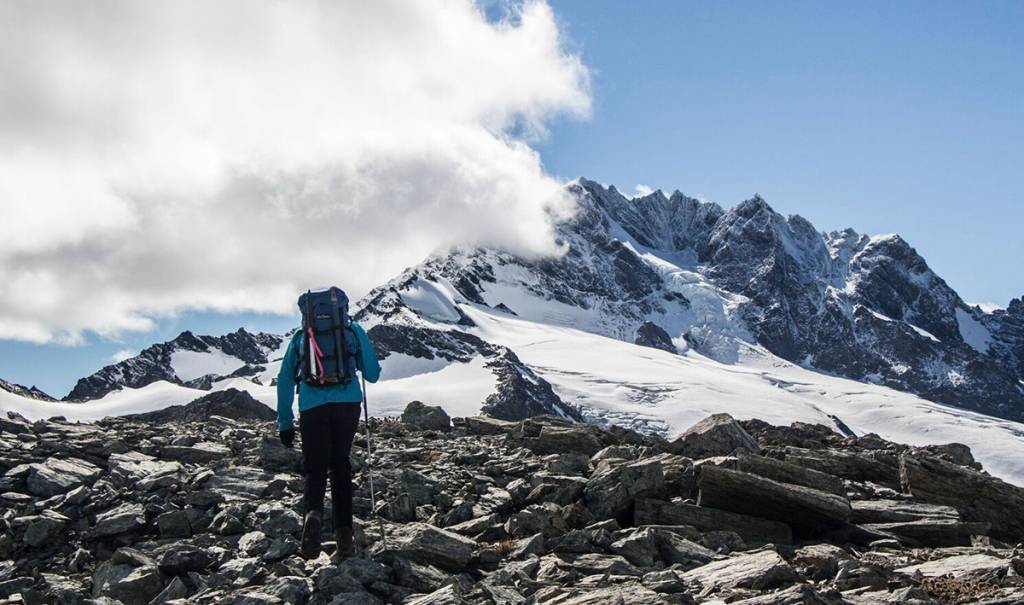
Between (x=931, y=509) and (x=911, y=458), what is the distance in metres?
2.02

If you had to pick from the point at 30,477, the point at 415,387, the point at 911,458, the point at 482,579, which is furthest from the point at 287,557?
the point at 415,387

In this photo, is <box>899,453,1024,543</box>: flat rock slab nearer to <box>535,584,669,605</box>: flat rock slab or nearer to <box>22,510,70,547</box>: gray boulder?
<box>535,584,669,605</box>: flat rock slab

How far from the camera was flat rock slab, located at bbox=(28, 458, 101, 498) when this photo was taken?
11.9 meters

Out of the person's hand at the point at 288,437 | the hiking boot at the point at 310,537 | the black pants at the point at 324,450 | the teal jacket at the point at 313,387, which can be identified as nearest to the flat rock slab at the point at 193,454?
the person's hand at the point at 288,437

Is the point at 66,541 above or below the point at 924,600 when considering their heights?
above

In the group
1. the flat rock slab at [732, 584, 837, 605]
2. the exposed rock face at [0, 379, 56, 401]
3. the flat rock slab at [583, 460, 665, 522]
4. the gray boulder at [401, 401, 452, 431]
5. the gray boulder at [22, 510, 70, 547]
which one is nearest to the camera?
the flat rock slab at [732, 584, 837, 605]

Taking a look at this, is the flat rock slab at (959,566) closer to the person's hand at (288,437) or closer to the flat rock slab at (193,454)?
the person's hand at (288,437)

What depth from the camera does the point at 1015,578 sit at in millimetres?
8047

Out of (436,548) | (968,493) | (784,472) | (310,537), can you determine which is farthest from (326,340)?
(968,493)

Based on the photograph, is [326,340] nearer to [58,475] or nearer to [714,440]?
[58,475]

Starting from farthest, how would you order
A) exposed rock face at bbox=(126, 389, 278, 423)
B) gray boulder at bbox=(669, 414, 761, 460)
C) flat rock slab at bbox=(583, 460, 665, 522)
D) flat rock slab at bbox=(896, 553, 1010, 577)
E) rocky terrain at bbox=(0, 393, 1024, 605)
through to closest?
exposed rock face at bbox=(126, 389, 278, 423)
gray boulder at bbox=(669, 414, 761, 460)
flat rock slab at bbox=(583, 460, 665, 522)
flat rock slab at bbox=(896, 553, 1010, 577)
rocky terrain at bbox=(0, 393, 1024, 605)

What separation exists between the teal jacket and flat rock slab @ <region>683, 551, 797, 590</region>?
14.6 ft

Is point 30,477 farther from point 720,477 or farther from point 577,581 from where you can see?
point 720,477

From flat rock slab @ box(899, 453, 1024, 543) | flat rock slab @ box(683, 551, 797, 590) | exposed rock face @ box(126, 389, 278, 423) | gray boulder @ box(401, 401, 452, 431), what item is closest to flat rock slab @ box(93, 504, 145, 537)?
flat rock slab @ box(683, 551, 797, 590)
